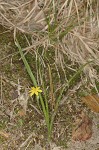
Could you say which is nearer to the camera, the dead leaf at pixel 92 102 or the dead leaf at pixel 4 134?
the dead leaf at pixel 4 134

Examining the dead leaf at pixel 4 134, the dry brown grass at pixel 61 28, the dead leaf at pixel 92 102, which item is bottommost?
the dead leaf at pixel 4 134

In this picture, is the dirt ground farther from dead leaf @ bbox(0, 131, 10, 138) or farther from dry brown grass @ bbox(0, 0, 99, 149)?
dry brown grass @ bbox(0, 0, 99, 149)

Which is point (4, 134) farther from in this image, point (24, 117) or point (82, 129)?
point (82, 129)

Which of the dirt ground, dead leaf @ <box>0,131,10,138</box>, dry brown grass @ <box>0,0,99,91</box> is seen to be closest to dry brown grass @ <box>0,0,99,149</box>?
dry brown grass @ <box>0,0,99,91</box>

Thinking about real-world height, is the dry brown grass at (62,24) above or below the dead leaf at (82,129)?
above

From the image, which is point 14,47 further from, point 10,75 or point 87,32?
point 87,32

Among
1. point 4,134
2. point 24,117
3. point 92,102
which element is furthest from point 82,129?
point 4,134

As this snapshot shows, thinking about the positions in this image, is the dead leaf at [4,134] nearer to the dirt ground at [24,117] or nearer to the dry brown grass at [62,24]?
the dirt ground at [24,117]

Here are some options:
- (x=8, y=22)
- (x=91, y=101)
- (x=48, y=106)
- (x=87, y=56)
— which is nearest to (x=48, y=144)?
(x=48, y=106)

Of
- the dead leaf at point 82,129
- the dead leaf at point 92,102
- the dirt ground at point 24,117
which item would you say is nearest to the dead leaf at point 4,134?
the dirt ground at point 24,117
